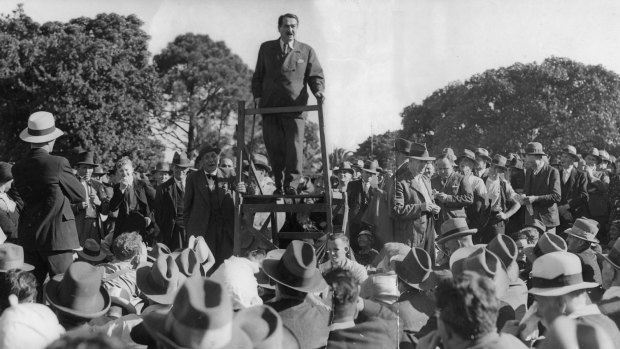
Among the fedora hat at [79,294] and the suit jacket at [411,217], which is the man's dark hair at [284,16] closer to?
the suit jacket at [411,217]

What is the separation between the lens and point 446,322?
3.33 metres

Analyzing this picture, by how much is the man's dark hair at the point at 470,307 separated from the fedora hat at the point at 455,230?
3.79m

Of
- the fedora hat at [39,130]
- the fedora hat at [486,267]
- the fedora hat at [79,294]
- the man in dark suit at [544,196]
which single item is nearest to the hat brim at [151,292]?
the fedora hat at [79,294]

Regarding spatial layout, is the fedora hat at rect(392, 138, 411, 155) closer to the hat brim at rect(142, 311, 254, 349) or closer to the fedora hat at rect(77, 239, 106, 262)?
the fedora hat at rect(77, 239, 106, 262)

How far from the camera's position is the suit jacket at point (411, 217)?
30.3 ft

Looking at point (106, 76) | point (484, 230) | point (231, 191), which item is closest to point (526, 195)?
point (484, 230)

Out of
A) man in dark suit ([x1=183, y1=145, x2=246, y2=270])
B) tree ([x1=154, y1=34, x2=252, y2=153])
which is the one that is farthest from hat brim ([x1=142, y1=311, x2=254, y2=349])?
tree ([x1=154, y1=34, x2=252, y2=153])

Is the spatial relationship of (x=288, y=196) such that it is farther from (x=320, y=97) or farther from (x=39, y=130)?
(x=39, y=130)

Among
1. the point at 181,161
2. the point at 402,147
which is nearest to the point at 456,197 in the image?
the point at 402,147

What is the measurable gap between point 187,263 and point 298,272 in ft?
3.70

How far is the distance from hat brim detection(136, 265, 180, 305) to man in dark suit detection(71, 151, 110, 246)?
6.36 meters

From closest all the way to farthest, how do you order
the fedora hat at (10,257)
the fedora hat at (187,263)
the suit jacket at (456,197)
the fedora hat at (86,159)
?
the fedora hat at (187,263) < the fedora hat at (10,257) < the suit jacket at (456,197) < the fedora hat at (86,159)

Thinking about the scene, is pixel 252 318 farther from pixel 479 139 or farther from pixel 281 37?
pixel 479 139

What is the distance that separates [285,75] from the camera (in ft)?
27.9
